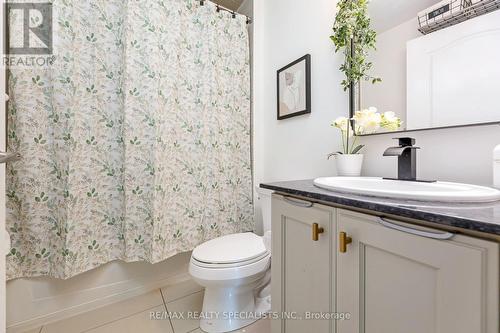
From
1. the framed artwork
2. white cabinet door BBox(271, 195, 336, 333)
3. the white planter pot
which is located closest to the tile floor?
white cabinet door BBox(271, 195, 336, 333)

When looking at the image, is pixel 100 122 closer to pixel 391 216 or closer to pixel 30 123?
pixel 30 123

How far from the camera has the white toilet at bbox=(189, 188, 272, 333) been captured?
1.15 meters

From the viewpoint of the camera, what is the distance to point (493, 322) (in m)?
0.41

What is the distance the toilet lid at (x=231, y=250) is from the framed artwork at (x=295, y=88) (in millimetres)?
866

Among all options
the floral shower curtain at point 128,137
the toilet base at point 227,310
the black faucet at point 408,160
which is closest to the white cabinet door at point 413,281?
the black faucet at point 408,160

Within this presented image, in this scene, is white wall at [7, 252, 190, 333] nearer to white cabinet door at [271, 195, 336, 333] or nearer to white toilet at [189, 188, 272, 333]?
white toilet at [189, 188, 272, 333]

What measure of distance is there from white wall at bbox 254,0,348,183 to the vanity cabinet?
0.62 meters

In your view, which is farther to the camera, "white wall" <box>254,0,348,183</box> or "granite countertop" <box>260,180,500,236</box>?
"white wall" <box>254,0,348,183</box>

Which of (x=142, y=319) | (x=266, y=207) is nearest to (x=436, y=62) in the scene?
(x=266, y=207)

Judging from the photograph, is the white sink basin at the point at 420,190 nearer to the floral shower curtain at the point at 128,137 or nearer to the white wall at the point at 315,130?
the white wall at the point at 315,130

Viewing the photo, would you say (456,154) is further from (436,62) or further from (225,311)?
(225,311)

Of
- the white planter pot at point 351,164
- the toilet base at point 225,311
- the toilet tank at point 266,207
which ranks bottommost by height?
the toilet base at point 225,311

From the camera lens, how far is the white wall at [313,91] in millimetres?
1309

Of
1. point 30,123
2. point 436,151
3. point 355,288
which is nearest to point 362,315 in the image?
point 355,288
